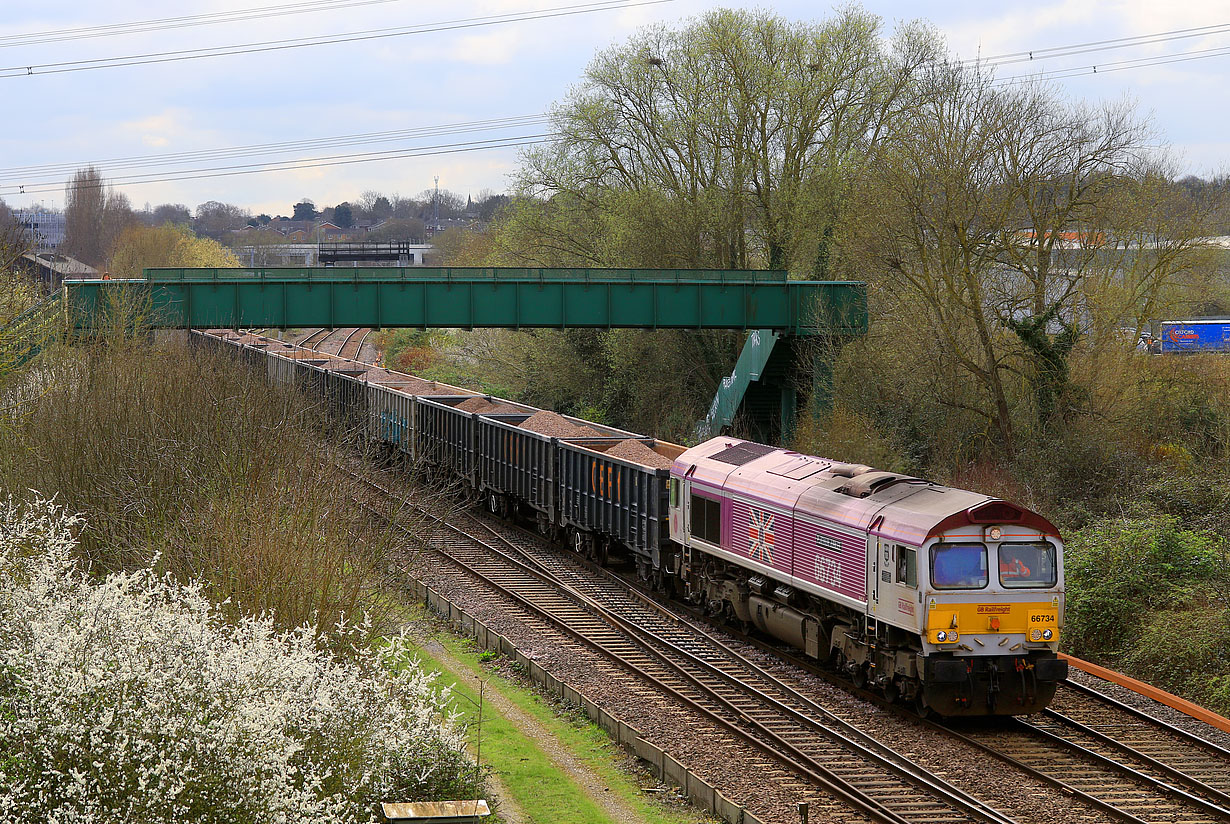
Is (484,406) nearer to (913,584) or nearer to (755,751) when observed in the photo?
(913,584)

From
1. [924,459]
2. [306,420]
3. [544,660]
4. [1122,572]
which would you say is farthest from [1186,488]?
[306,420]

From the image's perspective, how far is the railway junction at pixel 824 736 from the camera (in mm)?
12766

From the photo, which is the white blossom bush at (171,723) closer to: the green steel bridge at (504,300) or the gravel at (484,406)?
the gravel at (484,406)

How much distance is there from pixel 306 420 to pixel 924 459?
18404mm

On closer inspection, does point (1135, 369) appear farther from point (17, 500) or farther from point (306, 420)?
point (17, 500)

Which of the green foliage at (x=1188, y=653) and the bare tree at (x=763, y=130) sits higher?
the bare tree at (x=763, y=130)

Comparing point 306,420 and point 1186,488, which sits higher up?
point 306,420

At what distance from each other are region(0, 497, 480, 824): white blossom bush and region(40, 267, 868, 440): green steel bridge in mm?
25648

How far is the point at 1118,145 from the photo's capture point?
1276 inches

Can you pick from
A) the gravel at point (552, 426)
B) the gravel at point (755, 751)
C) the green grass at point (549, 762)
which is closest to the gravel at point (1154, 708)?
the gravel at point (755, 751)

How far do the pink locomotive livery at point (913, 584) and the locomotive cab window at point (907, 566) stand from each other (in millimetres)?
14

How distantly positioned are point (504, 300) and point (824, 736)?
82.8 ft

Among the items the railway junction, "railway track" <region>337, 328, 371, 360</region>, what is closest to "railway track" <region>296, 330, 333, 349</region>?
"railway track" <region>337, 328, 371, 360</region>

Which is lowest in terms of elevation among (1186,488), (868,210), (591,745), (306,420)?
(591,745)
